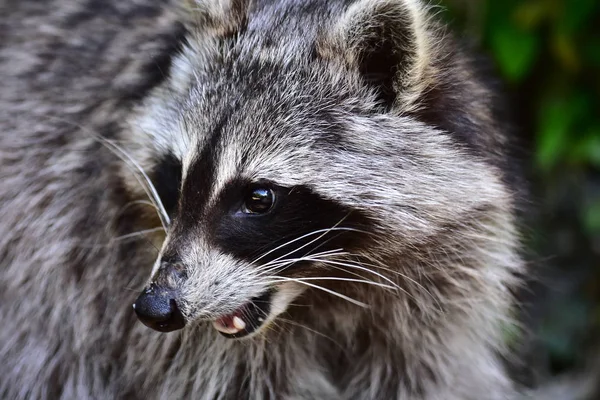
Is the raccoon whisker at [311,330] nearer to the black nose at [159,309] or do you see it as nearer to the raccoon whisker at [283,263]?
the raccoon whisker at [283,263]

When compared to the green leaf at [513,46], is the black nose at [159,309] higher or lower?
lower

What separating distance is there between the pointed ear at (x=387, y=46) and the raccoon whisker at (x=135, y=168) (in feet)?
1.79

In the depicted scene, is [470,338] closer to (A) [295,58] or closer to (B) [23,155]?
(A) [295,58]

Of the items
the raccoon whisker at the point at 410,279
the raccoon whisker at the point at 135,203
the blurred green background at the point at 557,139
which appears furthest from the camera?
the blurred green background at the point at 557,139


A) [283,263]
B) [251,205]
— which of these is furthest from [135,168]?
[283,263]

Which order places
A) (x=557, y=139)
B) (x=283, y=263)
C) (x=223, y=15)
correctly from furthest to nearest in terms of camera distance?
(x=557, y=139) < (x=223, y=15) < (x=283, y=263)

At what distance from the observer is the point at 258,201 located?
1882 mm

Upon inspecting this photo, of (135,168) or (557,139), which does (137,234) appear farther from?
(557,139)

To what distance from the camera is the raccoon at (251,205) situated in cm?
Result: 189

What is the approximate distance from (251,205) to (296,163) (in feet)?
0.47

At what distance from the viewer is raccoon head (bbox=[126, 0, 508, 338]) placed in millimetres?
1872

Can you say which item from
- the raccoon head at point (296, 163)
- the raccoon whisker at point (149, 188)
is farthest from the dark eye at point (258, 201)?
the raccoon whisker at point (149, 188)

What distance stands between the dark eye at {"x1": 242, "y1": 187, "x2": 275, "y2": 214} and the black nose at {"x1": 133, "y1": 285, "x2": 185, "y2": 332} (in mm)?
264

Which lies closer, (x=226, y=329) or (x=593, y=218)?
(x=226, y=329)
